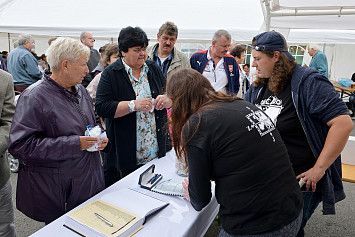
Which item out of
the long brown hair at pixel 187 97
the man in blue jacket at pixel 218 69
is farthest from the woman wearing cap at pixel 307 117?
the man in blue jacket at pixel 218 69

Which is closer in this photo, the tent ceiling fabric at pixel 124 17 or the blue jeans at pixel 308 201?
the blue jeans at pixel 308 201

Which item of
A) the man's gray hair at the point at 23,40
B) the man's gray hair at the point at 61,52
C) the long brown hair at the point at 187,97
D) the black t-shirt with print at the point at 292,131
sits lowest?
the black t-shirt with print at the point at 292,131

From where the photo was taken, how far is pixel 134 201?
4.54ft

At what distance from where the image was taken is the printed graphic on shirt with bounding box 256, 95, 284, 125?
1.59m

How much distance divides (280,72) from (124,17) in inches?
195

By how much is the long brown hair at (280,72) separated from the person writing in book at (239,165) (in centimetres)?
54

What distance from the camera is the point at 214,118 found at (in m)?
1.06

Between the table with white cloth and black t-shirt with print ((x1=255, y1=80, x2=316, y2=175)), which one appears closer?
the table with white cloth

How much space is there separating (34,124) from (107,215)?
1.98 ft

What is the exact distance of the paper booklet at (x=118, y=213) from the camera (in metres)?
1.15

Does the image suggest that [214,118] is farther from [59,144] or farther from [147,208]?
[59,144]

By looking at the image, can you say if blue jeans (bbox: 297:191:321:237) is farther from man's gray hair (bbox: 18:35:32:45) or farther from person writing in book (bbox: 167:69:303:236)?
man's gray hair (bbox: 18:35:32:45)

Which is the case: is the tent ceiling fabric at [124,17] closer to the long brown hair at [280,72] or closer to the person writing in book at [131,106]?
the person writing in book at [131,106]

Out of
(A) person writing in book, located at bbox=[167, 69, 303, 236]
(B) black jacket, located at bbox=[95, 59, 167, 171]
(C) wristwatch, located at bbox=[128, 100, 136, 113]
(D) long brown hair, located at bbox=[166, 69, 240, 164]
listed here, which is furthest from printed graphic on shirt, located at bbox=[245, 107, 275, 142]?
(B) black jacket, located at bbox=[95, 59, 167, 171]
